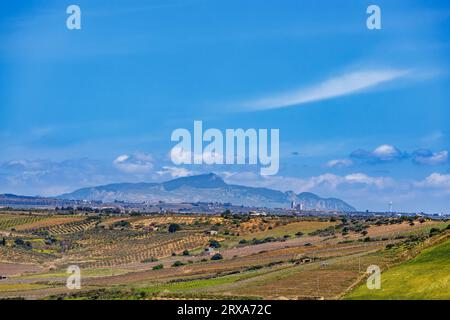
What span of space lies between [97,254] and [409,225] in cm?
6549

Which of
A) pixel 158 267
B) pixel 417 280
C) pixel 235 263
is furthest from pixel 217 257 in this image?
pixel 417 280

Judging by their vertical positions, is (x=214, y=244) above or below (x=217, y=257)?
above

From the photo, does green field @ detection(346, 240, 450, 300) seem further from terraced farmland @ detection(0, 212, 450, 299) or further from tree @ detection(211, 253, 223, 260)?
tree @ detection(211, 253, 223, 260)

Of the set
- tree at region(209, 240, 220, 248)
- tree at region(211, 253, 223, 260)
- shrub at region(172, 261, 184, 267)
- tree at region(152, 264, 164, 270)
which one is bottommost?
tree at region(152, 264, 164, 270)

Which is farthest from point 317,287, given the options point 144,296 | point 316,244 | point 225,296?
point 316,244

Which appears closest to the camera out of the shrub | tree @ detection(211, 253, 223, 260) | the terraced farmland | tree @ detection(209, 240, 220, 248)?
the terraced farmland

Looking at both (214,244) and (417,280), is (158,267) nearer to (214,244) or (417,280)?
(214,244)

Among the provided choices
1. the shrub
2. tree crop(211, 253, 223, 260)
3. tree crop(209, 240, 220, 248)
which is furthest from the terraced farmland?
A: tree crop(211, 253, 223, 260)

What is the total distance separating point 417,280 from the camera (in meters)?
75.5

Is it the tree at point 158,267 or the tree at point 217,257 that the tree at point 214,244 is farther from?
the tree at point 158,267

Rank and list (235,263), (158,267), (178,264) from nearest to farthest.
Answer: (235,263) < (158,267) < (178,264)

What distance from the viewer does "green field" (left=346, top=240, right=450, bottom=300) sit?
227 ft

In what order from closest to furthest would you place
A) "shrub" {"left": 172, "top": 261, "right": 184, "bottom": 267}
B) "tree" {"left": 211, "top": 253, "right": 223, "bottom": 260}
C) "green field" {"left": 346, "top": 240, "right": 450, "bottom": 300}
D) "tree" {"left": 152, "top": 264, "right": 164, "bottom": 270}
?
1. "green field" {"left": 346, "top": 240, "right": 450, "bottom": 300}
2. "tree" {"left": 152, "top": 264, "right": 164, "bottom": 270}
3. "shrub" {"left": 172, "top": 261, "right": 184, "bottom": 267}
4. "tree" {"left": 211, "top": 253, "right": 223, "bottom": 260}
